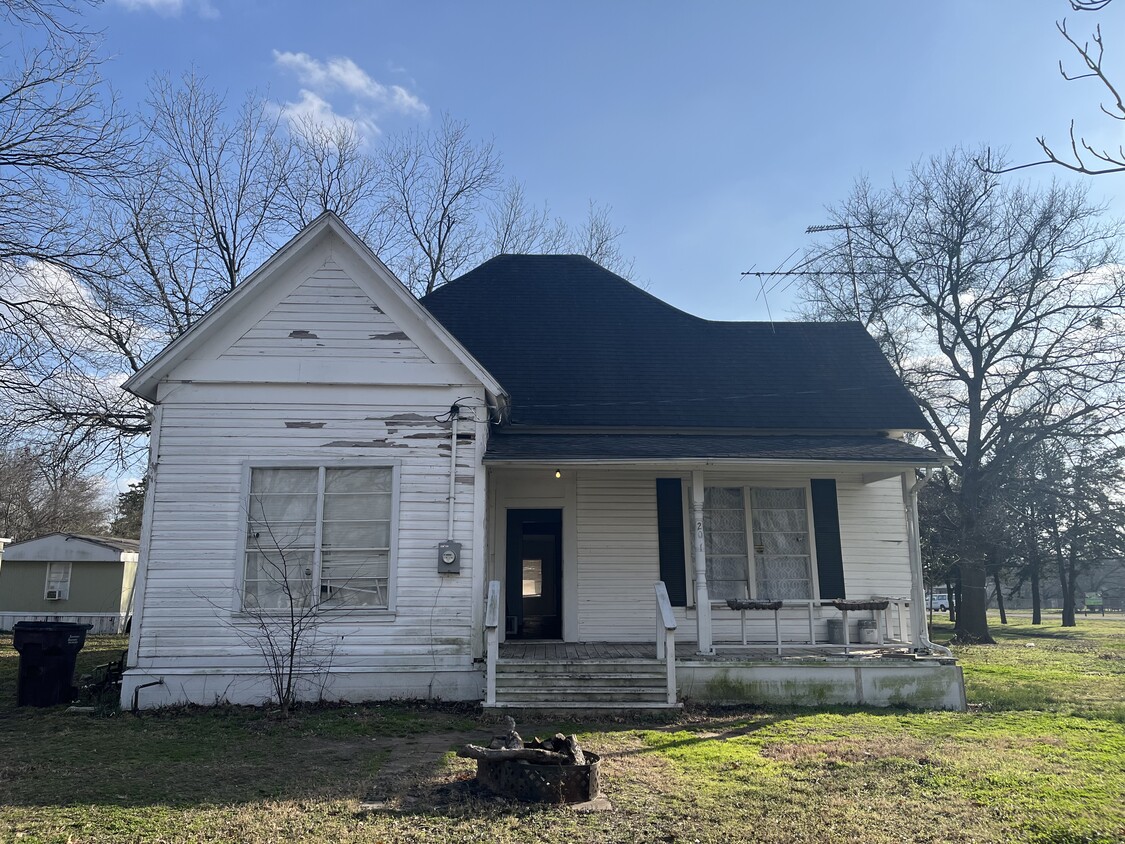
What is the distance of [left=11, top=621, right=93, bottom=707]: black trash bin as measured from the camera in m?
9.62

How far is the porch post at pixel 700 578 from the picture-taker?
10.2m

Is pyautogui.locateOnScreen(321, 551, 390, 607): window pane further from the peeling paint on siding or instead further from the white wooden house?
the peeling paint on siding

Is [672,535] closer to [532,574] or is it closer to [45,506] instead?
[532,574]

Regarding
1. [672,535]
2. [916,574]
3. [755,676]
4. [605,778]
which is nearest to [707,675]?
[755,676]

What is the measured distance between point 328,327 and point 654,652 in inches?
250

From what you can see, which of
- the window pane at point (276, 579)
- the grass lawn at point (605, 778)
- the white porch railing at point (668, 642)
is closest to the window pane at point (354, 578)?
the window pane at point (276, 579)

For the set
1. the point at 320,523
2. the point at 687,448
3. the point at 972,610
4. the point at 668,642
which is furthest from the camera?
the point at 972,610

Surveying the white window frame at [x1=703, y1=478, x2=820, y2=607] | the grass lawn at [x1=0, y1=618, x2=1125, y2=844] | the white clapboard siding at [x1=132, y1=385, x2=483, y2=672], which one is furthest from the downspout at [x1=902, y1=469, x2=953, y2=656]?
the white clapboard siding at [x1=132, y1=385, x2=483, y2=672]

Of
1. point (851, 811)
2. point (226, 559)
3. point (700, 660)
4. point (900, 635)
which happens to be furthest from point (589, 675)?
point (900, 635)

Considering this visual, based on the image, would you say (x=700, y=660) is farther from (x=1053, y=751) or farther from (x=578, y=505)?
(x=1053, y=751)

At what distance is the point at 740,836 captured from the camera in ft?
16.5

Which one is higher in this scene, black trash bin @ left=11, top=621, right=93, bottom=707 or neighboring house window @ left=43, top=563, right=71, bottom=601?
neighboring house window @ left=43, top=563, right=71, bottom=601

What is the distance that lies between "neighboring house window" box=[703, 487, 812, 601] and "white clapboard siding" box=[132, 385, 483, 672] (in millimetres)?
4399

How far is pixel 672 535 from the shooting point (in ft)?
39.4
